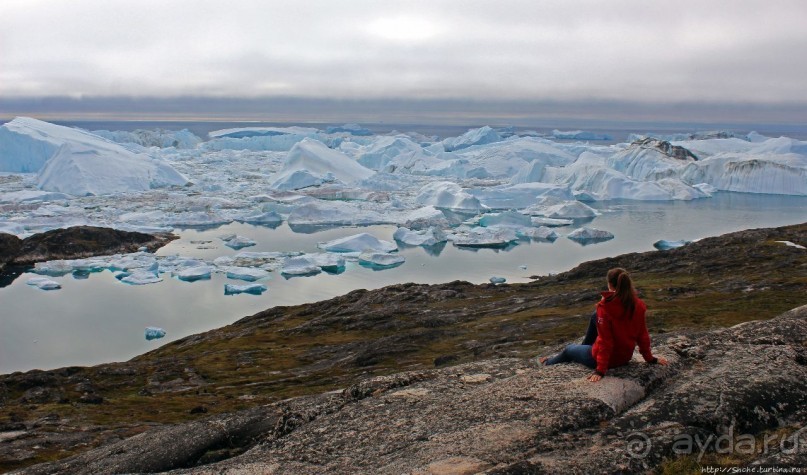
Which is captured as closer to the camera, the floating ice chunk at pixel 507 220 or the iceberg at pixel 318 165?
the floating ice chunk at pixel 507 220

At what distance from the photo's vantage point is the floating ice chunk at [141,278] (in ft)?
140

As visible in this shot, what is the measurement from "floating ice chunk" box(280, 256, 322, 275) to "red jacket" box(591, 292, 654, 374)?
37840mm

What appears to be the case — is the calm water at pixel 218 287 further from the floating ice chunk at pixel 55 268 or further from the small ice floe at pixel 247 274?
the floating ice chunk at pixel 55 268

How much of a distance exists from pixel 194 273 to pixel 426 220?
2252cm

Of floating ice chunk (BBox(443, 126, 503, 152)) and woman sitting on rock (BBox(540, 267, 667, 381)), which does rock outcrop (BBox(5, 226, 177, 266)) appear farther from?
floating ice chunk (BBox(443, 126, 503, 152))

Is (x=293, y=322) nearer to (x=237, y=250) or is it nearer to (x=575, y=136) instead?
(x=237, y=250)

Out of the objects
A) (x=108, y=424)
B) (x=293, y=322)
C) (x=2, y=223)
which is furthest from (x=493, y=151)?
(x=108, y=424)

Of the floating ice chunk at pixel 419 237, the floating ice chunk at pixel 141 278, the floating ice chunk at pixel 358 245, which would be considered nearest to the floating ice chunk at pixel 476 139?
the floating ice chunk at pixel 419 237

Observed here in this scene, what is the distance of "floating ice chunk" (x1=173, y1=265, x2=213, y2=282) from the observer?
42719mm

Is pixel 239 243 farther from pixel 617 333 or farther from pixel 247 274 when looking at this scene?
pixel 617 333

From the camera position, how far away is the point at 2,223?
192 ft

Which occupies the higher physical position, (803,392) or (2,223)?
(803,392)

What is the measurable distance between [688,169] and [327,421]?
8841cm

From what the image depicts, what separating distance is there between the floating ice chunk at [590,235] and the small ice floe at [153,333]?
33.5m
